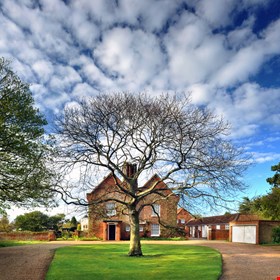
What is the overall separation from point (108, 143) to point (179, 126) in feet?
17.4

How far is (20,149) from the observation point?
22.8m

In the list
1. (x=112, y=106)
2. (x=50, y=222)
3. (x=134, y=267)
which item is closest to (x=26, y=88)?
(x=112, y=106)

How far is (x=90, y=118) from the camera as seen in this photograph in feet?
75.5

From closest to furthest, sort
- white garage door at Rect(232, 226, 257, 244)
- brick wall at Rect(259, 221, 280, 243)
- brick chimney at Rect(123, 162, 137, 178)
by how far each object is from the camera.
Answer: brick chimney at Rect(123, 162, 137, 178)
brick wall at Rect(259, 221, 280, 243)
white garage door at Rect(232, 226, 257, 244)

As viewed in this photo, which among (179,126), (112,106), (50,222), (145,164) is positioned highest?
(112,106)

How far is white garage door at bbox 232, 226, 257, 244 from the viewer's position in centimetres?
3897

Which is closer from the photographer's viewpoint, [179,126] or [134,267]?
[134,267]

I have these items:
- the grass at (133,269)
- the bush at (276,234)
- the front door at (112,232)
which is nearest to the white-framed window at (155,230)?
→ the front door at (112,232)

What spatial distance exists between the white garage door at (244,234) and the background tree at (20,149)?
85.6 feet

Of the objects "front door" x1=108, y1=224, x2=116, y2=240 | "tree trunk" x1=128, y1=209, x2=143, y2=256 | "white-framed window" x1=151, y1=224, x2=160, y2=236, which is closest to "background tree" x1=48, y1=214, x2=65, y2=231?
"front door" x1=108, y1=224, x2=116, y2=240

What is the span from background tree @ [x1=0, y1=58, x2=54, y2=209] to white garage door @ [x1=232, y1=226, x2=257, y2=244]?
2608 cm

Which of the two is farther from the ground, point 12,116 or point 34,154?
point 12,116

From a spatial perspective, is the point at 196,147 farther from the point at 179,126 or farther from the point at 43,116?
the point at 43,116

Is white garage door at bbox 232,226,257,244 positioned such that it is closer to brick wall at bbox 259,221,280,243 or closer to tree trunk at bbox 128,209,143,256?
brick wall at bbox 259,221,280,243
